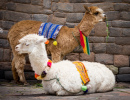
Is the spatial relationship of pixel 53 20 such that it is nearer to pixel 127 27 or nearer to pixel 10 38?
pixel 10 38

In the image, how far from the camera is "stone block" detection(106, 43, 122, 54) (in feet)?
18.6

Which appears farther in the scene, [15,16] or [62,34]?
[15,16]

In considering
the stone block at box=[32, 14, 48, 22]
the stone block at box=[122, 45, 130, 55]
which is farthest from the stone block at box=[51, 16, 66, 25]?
the stone block at box=[122, 45, 130, 55]

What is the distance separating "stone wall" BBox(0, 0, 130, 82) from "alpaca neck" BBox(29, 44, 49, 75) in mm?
2725

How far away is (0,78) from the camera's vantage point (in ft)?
18.0

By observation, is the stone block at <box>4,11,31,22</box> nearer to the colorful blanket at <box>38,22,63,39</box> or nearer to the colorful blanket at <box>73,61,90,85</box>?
the colorful blanket at <box>38,22,63,39</box>

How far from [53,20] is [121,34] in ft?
6.81

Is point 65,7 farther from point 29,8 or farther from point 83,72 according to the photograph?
point 83,72

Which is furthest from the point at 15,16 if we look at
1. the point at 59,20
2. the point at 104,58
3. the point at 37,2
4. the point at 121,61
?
the point at 121,61

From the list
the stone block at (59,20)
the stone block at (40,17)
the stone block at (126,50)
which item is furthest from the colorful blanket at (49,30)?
the stone block at (126,50)

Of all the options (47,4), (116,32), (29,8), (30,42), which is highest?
(47,4)

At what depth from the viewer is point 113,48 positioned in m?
5.68

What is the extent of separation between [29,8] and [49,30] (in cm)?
163

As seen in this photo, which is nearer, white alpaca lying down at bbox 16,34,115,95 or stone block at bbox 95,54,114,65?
white alpaca lying down at bbox 16,34,115,95
